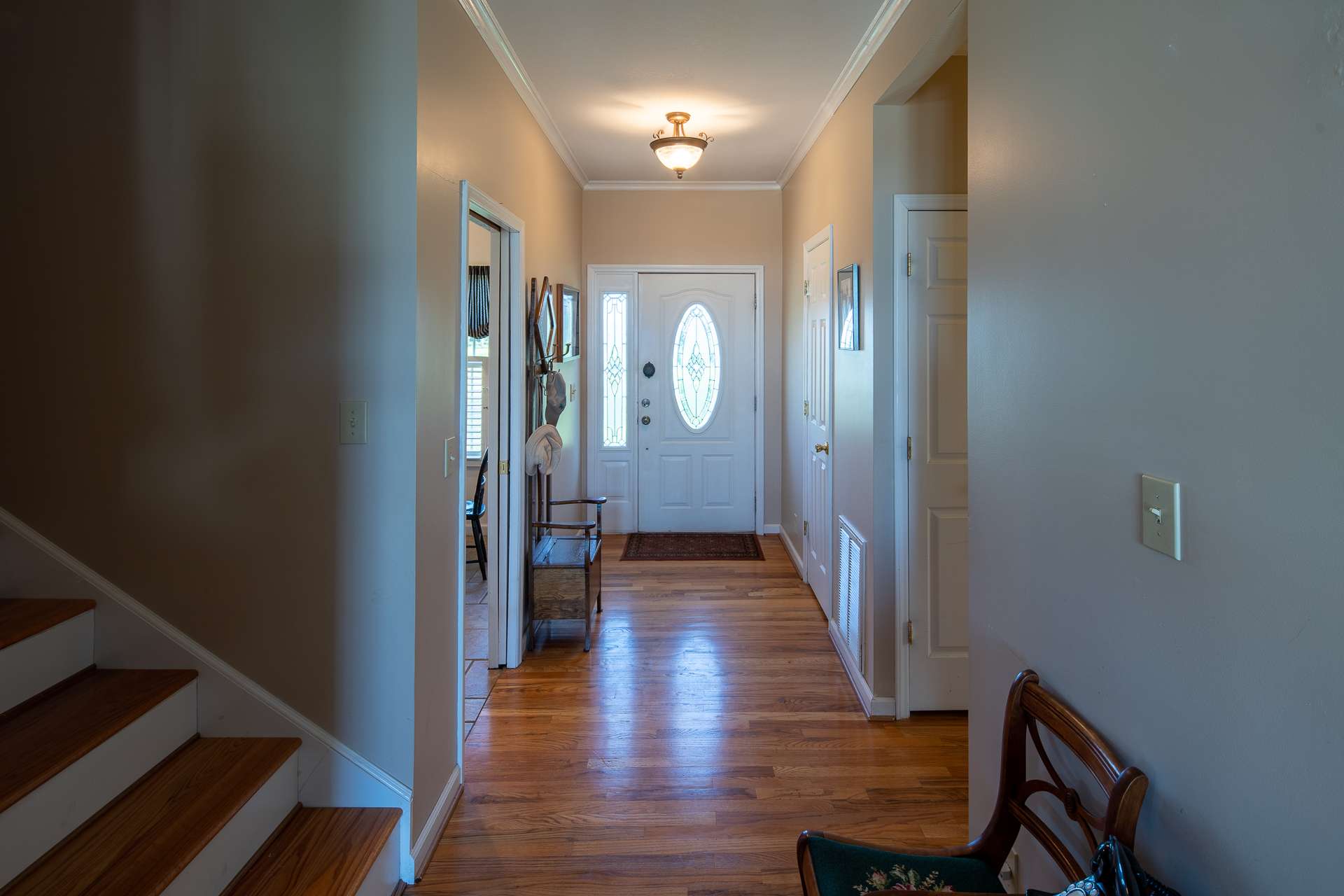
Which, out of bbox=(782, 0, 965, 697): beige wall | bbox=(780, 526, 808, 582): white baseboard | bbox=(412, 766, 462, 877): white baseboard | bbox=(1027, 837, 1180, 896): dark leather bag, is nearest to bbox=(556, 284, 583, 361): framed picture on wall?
bbox=(782, 0, 965, 697): beige wall

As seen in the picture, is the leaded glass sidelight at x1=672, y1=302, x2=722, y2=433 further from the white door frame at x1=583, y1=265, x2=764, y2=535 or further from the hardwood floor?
the hardwood floor

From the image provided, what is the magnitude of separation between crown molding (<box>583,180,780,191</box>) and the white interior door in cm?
301

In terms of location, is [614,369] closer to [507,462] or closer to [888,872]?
[507,462]

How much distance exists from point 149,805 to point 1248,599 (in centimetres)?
220

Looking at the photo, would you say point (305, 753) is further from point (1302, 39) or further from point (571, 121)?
point (571, 121)

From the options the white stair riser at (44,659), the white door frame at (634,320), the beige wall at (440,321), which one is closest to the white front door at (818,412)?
the white door frame at (634,320)

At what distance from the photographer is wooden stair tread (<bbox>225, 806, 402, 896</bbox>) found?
1755 millimetres

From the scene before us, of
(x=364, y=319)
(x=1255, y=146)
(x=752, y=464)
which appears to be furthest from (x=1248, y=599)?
(x=752, y=464)

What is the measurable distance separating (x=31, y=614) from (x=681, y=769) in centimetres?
196

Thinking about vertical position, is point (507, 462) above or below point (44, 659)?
above

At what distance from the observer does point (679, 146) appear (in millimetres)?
4020

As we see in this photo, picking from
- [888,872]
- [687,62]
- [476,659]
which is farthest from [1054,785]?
[687,62]

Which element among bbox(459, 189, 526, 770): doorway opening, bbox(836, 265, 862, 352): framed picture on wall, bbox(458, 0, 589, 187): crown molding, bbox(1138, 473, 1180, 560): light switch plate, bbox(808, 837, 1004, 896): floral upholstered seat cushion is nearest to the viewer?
bbox(1138, 473, 1180, 560): light switch plate

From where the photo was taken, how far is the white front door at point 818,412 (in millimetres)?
3984
